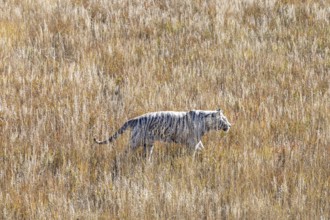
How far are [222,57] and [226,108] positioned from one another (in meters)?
2.24

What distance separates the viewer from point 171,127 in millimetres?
5449

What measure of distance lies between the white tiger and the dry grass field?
15 cm

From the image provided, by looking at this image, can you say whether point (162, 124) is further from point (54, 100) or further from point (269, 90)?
point (269, 90)

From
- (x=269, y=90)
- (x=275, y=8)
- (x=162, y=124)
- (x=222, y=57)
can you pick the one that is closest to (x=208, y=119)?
(x=162, y=124)

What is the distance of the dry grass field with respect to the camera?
450 cm

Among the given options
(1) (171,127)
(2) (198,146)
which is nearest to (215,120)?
(2) (198,146)

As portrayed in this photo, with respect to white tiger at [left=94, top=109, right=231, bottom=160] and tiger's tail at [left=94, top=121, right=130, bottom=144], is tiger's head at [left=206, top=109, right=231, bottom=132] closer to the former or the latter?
white tiger at [left=94, top=109, right=231, bottom=160]

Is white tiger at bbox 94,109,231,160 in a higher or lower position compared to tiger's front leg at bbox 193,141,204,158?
higher

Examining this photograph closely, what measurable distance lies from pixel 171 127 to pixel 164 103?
146 centimetres

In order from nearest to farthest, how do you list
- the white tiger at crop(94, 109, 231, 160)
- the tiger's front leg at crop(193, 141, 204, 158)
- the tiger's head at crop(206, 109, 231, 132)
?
the white tiger at crop(94, 109, 231, 160) → the tiger's front leg at crop(193, 141, 204, 158) → the tiger's head at crop(206, 109, 231, 132)

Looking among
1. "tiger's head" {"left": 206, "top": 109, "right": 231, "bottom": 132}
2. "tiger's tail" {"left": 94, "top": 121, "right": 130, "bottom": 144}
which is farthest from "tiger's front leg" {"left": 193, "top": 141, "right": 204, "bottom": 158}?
"tiger's tail" {"left": 94, "top": 121, "right": 130, "bottom": 144}

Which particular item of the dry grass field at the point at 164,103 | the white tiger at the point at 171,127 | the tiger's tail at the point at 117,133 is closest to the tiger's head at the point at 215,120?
the white tiger at the point at 171,127

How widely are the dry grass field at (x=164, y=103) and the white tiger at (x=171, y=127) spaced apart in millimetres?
151

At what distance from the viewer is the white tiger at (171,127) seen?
17.5 ft
